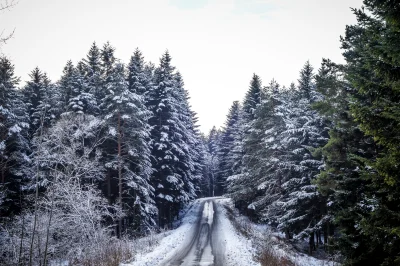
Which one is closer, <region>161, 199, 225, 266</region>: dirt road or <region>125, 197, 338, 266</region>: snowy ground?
<region>125, 197, 338, 266</region>: snowy ground

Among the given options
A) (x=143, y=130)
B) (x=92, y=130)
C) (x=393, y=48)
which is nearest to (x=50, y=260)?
(x=92, y=130)

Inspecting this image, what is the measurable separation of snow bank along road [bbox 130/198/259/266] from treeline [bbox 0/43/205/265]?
351cm

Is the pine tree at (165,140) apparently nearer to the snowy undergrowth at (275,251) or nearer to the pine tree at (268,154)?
the pine tree at (268,154)

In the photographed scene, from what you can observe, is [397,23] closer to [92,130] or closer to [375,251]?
[375,251]

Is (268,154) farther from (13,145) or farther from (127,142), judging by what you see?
(13,145)

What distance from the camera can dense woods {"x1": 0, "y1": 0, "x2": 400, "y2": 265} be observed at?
29.3ft

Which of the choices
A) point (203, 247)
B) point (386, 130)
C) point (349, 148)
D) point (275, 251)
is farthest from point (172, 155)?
point (386, 130)

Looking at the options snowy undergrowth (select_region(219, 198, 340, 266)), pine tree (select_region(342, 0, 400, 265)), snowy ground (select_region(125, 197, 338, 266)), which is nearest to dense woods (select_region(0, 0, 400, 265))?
pine tree (select_region(342, 0, 400, 265))

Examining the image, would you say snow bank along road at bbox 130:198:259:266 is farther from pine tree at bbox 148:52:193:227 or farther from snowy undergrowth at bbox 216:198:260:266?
pine tree at bbox 148:52:193:227

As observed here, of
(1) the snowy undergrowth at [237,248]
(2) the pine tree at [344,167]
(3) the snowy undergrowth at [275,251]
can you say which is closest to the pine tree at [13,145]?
(1) the snowy undergrowth at [237,248]

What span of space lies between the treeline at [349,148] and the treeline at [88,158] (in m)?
10.4

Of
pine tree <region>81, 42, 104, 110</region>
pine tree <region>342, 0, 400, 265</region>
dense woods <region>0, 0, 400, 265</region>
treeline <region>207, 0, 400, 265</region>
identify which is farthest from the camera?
pine tree <region>81, 42, 104, 110</region>

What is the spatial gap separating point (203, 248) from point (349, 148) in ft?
44.4

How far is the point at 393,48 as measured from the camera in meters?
7.36
